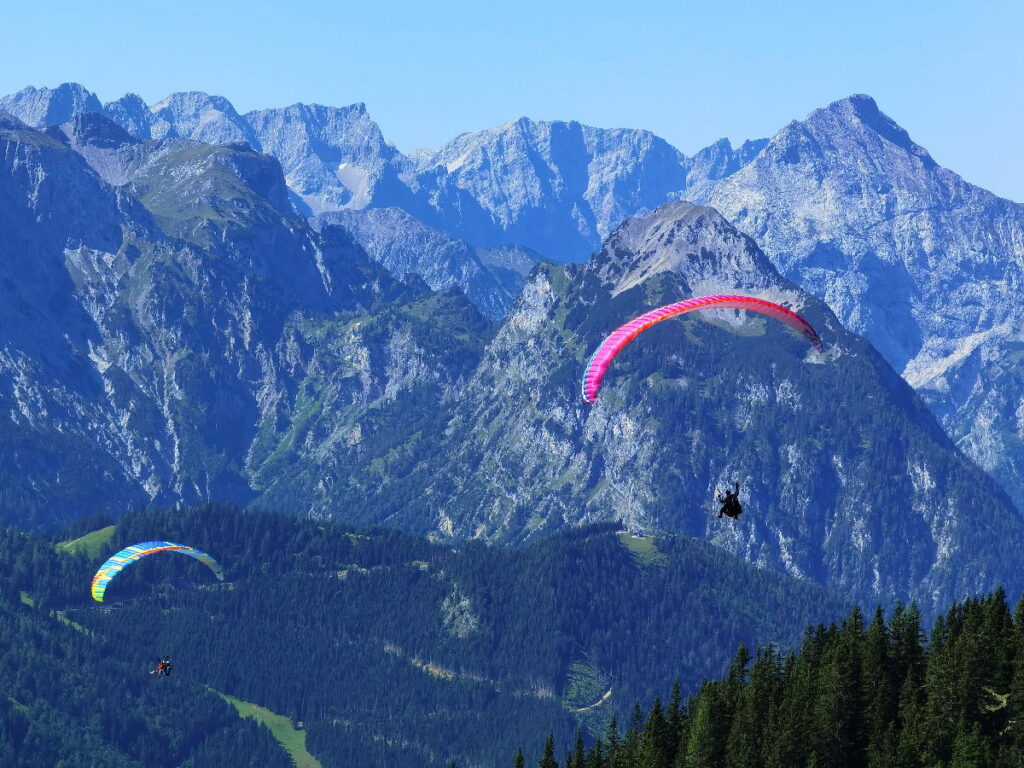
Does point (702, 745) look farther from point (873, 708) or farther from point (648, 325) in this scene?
point (648, 325)

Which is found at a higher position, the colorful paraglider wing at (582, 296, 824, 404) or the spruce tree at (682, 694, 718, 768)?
the colorful paraglider wing at (582, 296, 824, 404)

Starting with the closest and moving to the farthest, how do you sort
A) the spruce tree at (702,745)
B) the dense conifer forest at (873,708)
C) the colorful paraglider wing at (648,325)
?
the colorful paraglider wing at (648,325) < the dense conifer forest at (873,708) < the spruce tree at (702,745)

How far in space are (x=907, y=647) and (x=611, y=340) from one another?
47.9m

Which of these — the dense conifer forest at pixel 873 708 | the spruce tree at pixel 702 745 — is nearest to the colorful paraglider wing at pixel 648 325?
the dense conifer forest at pixel 873 708

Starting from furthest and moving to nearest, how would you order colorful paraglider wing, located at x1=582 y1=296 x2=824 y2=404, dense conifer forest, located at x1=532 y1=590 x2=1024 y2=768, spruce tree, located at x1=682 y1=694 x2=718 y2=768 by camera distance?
spruce tree, located at x1=682 y1=694 x2=718 y2=768 → dense conifer forest, located at x1=532 y1=590 x2=1024 y2=768 → colorful paraglider wing, located at x1=582 y1=296 x2=824 y2=404

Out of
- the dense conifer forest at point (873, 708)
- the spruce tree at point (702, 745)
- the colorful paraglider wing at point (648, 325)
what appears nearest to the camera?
the colorful paraglider wing at point (648, 325)

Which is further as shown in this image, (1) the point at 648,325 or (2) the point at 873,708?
(2) the point at 873,708

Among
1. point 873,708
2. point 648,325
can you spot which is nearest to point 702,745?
point 873,708

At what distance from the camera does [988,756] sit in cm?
14762

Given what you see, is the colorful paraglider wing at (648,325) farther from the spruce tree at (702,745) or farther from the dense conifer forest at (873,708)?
the spruce tree at (702,745)

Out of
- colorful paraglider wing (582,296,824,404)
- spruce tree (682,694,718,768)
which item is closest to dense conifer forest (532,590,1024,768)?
spruce tree (682,694,718,768)

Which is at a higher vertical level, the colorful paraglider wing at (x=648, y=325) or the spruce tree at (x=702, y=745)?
the colorful paraglider wing at (x=648, y=325)

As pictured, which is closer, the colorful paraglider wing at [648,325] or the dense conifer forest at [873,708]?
the colorful paraglider wing at [648,325]

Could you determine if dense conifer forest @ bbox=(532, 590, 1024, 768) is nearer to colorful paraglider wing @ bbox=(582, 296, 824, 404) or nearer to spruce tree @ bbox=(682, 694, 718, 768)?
spruce tree @ bbox=(682, 694, 718, 768)
